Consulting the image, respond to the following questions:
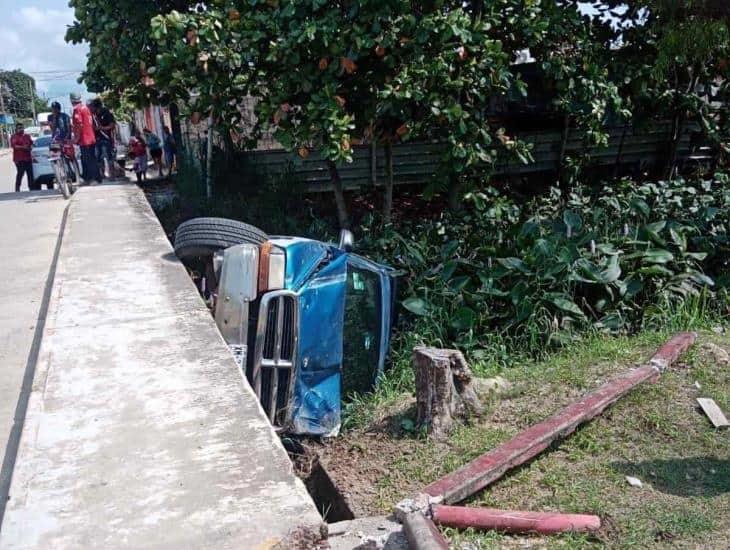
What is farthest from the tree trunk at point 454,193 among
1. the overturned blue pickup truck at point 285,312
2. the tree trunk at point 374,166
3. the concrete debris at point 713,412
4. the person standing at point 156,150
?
the person standing at point 156,150

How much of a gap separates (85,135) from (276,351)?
8.75 metres

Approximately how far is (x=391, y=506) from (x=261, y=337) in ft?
4.32

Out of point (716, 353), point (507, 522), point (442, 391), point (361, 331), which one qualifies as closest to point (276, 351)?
point (442, 391)

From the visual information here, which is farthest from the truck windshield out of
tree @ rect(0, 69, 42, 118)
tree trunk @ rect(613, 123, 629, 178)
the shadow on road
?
tree @ rect(0, 69, 42, 118)

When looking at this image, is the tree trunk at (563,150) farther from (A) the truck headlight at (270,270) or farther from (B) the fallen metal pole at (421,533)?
(B) the fallen metal pole at (421,533)

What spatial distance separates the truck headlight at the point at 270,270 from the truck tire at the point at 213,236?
556 mm

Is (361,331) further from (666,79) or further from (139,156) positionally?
(139,156)

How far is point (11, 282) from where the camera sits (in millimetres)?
6461

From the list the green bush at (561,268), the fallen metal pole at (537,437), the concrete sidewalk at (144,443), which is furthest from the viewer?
the green bush at (561,268)

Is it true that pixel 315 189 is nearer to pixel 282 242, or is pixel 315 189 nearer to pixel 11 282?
pixel 11 282

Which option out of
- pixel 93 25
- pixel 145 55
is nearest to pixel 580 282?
pixel 145 55

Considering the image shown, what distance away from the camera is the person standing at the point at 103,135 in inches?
491

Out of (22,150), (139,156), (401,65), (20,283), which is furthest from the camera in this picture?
(22,150)

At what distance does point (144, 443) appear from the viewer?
3.03 meters
